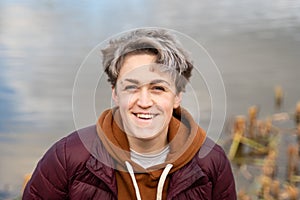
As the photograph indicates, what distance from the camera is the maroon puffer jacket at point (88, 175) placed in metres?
1.27

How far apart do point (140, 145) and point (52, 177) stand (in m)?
0.20

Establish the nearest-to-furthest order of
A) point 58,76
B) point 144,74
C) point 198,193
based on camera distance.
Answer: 1. point 144,74
2. point 198,193
3. point 58,76

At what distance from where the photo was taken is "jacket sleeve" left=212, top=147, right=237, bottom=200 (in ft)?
4.44

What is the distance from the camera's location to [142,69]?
1.23 meters

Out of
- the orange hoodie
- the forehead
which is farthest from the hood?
the forehead

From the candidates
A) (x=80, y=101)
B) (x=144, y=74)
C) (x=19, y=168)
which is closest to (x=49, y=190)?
(x=80, y=101)

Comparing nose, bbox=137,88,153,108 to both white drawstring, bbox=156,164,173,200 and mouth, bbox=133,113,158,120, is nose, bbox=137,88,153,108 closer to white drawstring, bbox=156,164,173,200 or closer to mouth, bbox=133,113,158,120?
mouth, bbox=133,113,158,120

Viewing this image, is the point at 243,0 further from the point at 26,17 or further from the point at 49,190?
the point at 49,190

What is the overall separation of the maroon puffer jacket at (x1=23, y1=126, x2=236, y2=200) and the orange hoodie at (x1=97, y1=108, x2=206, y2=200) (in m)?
0.02

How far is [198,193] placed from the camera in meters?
1.33

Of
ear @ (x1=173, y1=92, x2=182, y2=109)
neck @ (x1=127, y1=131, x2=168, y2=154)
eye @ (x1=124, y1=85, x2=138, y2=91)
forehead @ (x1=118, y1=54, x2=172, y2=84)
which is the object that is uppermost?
forehead @ (x1=118, y1=54, x2=172, y2=84)

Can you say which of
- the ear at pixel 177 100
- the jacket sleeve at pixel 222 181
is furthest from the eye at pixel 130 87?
the jacket sleeve at pixel 222 181

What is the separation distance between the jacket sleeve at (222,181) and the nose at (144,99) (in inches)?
9.1

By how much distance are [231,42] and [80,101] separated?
79.1 inches
